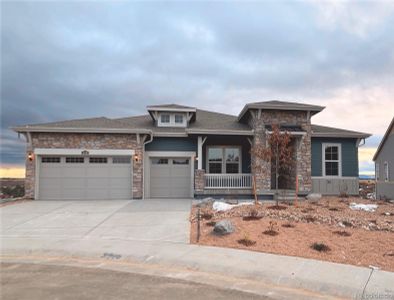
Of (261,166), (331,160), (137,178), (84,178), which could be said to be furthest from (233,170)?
(84,178)

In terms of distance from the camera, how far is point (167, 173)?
17625 millimetres

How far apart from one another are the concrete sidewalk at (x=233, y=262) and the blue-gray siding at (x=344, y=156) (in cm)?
1267

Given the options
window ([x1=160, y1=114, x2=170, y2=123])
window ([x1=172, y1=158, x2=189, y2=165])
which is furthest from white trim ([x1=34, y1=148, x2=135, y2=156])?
window ([x1=160, y1=114, x2=170, y2=123])

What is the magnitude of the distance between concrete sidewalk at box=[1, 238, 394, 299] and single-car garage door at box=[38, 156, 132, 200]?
8016mm

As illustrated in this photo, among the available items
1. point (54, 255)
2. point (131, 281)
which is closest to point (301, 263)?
point (131, 281)

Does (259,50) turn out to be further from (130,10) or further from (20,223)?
(20,223)

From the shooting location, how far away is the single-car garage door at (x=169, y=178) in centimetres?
1752

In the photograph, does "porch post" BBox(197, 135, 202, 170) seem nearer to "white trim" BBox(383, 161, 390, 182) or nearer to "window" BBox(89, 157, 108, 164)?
"window" BBox(89, 157, 108, 164)

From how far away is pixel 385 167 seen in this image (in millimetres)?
19250

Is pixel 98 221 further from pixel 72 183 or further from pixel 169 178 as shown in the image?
pixel 169 178

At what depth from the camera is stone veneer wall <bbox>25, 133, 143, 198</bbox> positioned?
16.0 metres

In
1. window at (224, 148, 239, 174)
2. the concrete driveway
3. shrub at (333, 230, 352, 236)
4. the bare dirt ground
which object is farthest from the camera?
window at (224, 148, 239, 174)

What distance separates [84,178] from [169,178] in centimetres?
470

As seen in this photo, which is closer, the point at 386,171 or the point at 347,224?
the point at 347,224
